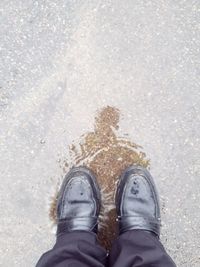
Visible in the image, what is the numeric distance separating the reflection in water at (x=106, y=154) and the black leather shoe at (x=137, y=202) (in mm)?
44

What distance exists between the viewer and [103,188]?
203 cm

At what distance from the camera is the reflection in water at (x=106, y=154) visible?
2.00m

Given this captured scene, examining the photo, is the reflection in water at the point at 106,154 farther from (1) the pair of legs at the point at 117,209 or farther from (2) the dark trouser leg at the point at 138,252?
(2) the dark trouser leg at the point at 138,252

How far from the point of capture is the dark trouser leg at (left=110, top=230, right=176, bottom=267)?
1722 millimetres

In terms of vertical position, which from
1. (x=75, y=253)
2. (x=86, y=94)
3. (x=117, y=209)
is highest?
(x=86, y=94)

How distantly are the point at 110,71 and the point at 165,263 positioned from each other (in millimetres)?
861

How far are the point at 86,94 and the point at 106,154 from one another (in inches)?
11.4

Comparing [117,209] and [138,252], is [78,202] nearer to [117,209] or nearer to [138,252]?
[117,209]

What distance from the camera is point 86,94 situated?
6.51ft

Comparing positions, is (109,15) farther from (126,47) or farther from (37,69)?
(37,69)

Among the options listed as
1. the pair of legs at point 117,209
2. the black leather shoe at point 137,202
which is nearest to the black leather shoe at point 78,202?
the pair of legs at point 117,209

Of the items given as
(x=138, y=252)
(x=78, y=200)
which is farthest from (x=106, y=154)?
(x=138, y=252)

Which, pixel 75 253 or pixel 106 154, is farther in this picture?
pixel 106 154

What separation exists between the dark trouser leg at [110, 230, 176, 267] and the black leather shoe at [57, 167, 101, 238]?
0.16 m
